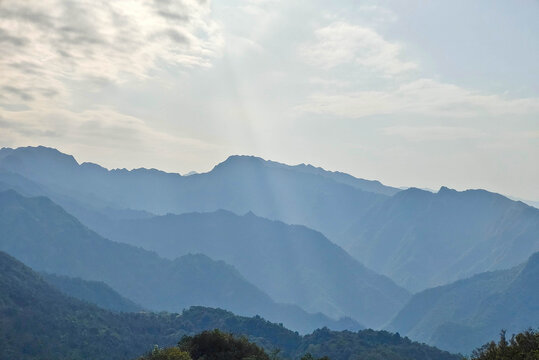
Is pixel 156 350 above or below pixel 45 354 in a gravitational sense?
above

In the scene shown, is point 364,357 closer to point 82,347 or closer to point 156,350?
point 82,347

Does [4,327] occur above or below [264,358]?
below

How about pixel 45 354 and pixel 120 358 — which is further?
pixel 120 358

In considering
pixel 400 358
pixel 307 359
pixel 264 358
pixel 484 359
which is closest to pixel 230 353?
pixel 264 358

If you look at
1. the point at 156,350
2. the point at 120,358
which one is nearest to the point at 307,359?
the point at 156,350

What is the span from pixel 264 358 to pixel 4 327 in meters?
146

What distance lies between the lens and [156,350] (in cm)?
6412

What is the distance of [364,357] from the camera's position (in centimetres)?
19375

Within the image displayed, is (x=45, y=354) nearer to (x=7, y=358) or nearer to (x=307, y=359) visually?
(x=7, y=358)

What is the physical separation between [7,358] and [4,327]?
2108cm

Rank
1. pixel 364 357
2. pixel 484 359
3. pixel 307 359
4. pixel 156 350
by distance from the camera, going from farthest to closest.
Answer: pixel 364 357, pixel 307 359, pixel 156 350, pixel 484 359

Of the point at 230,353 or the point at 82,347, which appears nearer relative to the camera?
the point at 230,353

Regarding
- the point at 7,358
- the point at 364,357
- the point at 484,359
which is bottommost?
the point at 7,358

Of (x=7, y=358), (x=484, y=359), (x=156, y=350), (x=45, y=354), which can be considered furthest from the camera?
(x=45, y=354)
